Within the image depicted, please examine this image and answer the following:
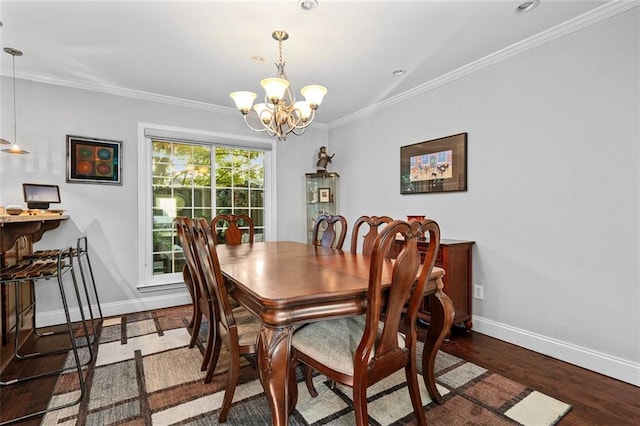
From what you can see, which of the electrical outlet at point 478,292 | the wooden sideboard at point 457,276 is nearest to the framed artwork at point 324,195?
the wooden sideboard at point 457,276

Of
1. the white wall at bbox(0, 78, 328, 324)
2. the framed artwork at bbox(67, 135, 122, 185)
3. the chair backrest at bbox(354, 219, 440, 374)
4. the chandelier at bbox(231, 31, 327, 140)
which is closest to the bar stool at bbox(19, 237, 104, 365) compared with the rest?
the white wall at bbox(0, 78, 328, 324)

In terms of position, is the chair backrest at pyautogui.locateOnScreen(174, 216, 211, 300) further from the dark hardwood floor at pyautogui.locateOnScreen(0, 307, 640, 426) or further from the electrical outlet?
the electrical outlet

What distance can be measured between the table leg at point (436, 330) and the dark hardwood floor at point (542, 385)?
0.67 metres

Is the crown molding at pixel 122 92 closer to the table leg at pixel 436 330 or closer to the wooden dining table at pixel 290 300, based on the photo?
the wooden dining table at pixel 290 300

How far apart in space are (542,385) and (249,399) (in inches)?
71.9

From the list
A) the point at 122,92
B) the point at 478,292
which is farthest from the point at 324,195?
the point at 122,92

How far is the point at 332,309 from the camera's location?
1335 millimetres

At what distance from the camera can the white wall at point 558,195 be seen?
2.07m

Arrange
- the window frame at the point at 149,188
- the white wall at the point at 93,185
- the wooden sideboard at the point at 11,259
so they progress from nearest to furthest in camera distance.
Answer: the wooden sideboard at the point at 11,259 → the white wall at the point at 93,185 → the window frame at the point at 149,188

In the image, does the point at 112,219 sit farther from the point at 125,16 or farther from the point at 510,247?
the point at 510,247

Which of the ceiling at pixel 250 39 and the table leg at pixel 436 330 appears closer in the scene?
the table leg at pixel 436 330

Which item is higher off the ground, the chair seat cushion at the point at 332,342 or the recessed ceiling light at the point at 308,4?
the recessed ceiling light at the point at 308,4

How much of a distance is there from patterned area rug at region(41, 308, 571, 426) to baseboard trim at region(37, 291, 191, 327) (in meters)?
1.21

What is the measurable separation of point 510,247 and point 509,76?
1.45 metres
